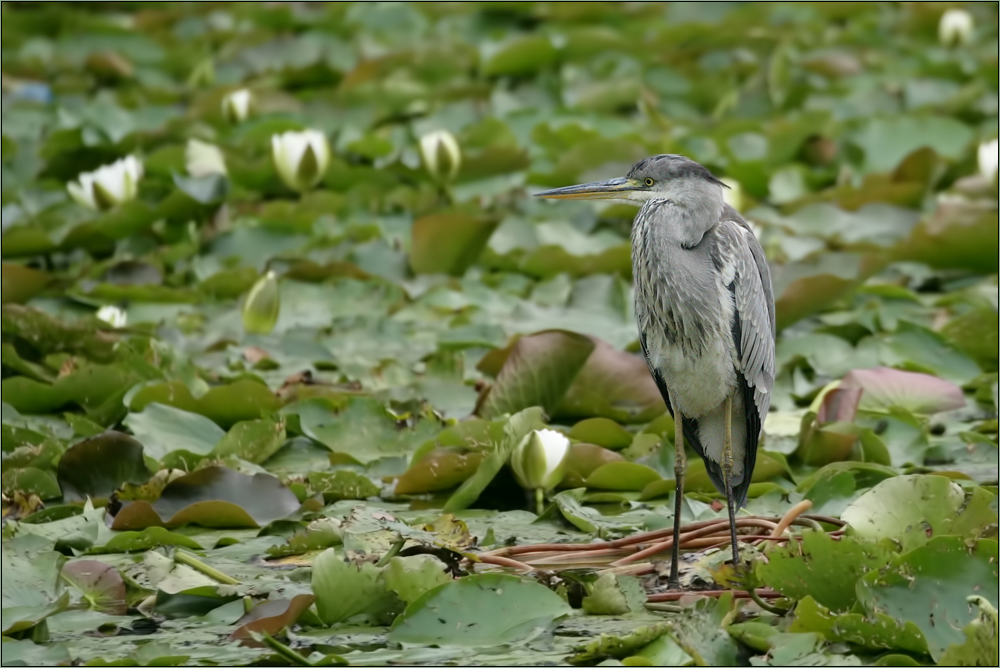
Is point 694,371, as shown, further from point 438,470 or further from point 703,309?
point 438,470

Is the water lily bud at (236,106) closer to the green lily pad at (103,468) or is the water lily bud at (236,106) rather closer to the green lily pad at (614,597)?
the green lily pad at (103,468)

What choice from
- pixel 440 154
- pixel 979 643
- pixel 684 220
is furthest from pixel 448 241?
pixel 979 643

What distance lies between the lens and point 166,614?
10.3ft

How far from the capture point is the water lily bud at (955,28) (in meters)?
8.77

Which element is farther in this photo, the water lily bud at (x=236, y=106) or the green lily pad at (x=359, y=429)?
the water lily bud at (x=236, y=106)

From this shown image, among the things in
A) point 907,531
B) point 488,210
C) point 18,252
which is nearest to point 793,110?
point 488,210

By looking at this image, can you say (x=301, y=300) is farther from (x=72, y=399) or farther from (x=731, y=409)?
(x=731, y=409)

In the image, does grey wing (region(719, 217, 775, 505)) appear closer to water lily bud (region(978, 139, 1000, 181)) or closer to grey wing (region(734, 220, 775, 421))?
grey wing (region(734, 220, 775, 421))

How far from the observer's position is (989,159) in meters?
6.23

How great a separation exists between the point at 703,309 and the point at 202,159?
3.68m

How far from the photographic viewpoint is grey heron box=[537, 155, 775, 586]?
354 centimetres

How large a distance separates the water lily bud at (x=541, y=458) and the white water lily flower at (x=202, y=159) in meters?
3.16

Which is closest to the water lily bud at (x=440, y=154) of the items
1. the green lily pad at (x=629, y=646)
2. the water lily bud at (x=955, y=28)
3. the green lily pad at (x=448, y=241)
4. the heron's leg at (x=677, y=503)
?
the green lily pad at (x=448, y=241)

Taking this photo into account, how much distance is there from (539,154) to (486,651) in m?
4.51
